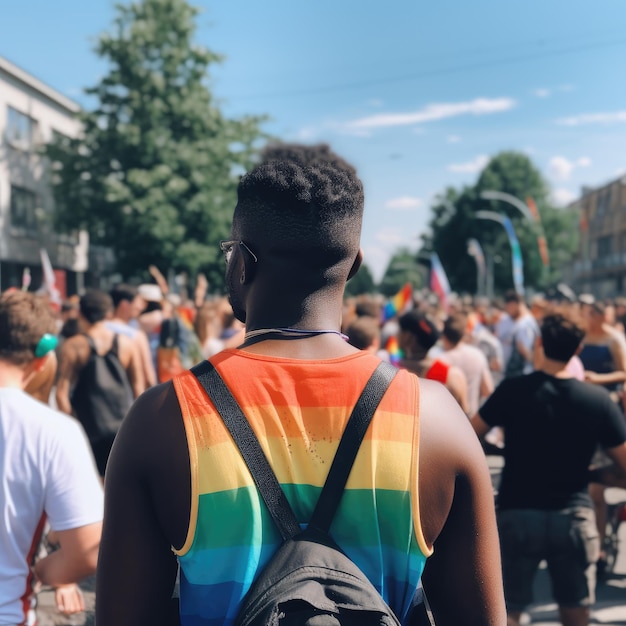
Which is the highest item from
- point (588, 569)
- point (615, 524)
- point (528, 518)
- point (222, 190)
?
point (222, 190)

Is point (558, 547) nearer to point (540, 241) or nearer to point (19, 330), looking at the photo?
point (19, 330)

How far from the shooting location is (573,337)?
391 cm

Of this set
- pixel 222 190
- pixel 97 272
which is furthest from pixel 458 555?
pixel 97 272

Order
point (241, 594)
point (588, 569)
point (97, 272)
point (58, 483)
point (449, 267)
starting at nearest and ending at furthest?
point (241, 594), point (58, 483), point (588, 569), point (97, 272), point (449, 267)

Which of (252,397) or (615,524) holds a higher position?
(252,397)

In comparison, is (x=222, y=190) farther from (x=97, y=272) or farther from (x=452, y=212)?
(x=452, y=212)

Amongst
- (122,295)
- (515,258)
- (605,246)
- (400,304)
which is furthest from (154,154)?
(605,246)

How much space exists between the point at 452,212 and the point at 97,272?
93.1ft

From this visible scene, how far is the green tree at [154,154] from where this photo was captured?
103 feet

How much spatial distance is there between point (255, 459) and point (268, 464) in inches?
1.0

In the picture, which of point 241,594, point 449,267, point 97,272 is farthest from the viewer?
point 449,267

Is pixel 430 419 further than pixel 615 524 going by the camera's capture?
No

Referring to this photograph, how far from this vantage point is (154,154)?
31812mm

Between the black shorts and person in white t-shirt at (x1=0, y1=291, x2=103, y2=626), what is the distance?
7.19 feet
